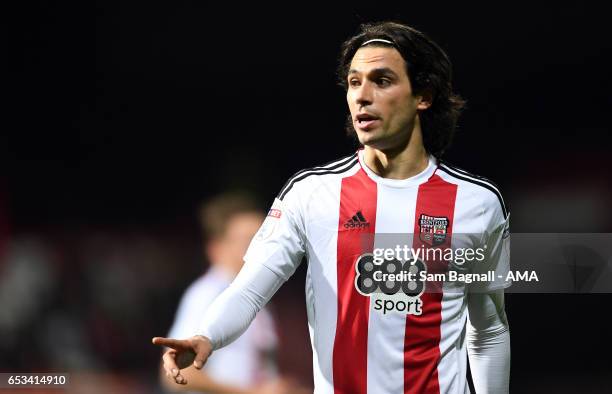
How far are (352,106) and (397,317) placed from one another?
534 millimetres

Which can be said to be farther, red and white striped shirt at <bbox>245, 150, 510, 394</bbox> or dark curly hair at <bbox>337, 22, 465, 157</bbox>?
dark curly hair at <bbox>337, 22, 465, 157</bbox>

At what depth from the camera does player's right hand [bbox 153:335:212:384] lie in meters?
1.54

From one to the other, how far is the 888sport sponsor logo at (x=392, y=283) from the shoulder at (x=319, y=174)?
0.22 metres

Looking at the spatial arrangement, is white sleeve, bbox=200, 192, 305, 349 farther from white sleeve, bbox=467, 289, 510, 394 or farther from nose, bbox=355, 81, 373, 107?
white sleeve, bbox=467, 289, 510, 394

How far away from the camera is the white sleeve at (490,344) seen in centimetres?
213

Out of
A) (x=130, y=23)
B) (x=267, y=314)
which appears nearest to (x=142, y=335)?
(x=267, y=314)

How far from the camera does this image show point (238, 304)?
1824mm

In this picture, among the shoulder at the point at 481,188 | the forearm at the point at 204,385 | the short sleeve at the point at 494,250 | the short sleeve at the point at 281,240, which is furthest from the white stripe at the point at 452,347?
the forearm at the point at 204,385

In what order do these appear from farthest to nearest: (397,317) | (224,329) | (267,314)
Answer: (267,314)
(397,317)
(224,329)

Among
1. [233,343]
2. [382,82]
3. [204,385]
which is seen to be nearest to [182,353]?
[382,82]

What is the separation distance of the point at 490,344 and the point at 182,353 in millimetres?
915

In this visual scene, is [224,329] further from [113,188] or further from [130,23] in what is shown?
[130,23]

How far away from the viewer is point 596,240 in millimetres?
3229

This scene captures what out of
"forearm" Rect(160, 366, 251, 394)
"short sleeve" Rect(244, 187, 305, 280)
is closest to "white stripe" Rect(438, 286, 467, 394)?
"short sleeve" Rect(244, 187, 305, 280)
